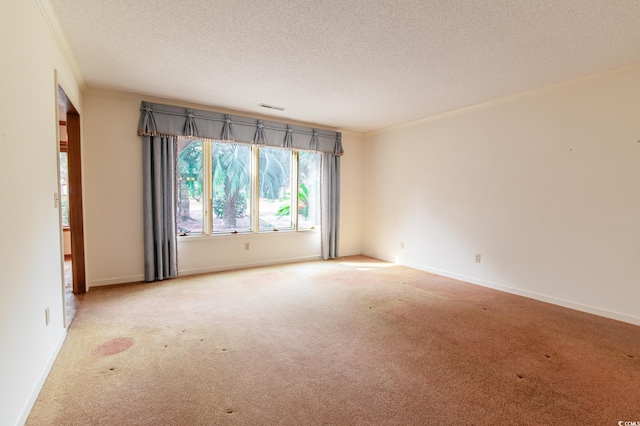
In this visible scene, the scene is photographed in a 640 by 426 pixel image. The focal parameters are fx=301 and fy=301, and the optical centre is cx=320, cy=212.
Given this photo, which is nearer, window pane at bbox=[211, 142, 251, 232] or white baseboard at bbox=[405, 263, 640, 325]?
white baseboard at bbox=[405, 263, 640, 325]

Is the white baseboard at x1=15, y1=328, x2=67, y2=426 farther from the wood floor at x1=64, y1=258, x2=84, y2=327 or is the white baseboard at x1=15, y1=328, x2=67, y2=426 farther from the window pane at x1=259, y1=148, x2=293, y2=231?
the window pane at x1=259, y1=148, x2=293, y2=231

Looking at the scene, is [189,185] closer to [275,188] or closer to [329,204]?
[275,188]

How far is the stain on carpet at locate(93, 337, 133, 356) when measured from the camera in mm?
2352

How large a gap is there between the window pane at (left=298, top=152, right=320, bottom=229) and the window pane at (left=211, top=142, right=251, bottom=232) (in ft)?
3.36

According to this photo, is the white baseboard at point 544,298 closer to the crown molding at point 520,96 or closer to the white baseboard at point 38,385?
the crown molding at point 520,96

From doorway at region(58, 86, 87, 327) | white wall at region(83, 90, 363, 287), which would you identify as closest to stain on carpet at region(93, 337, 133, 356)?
doorway at region(58, 86, 87, 327)

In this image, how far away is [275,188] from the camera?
533 cm

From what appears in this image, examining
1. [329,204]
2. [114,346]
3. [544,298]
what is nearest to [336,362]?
[114,346]

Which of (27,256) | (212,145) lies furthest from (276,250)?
(27,256)

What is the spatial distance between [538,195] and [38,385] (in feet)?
16.1

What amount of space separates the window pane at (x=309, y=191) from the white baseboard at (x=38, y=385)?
149 inches

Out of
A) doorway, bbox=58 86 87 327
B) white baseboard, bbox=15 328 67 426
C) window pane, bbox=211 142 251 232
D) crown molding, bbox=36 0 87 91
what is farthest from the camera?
window pane, bbox=211 142 251 232

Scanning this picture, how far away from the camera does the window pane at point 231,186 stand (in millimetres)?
4723

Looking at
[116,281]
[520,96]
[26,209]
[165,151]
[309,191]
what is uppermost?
[520,96]
